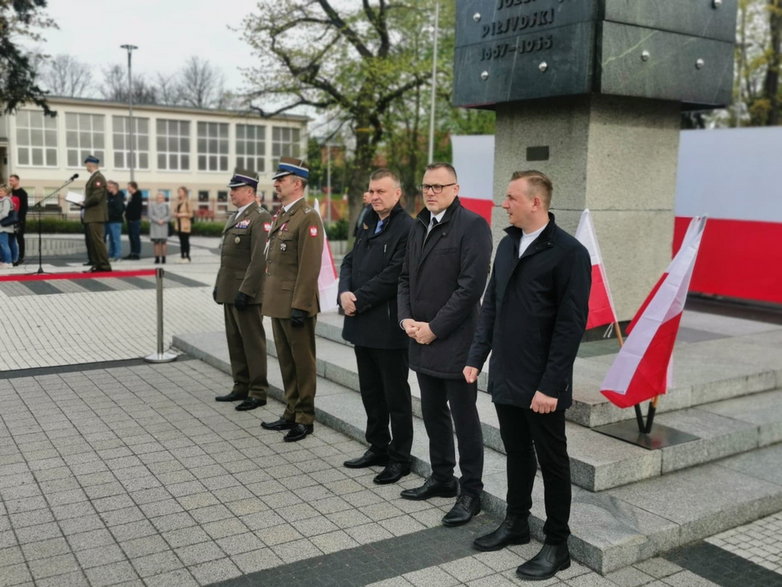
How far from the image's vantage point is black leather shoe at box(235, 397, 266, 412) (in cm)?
714

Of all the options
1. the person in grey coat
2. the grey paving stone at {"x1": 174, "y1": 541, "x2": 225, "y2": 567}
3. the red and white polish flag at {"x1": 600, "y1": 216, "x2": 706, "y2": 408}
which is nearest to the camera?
the grey paving stone at {"x1": 174, "y1": 541, "x2": 225, "y2": 567}

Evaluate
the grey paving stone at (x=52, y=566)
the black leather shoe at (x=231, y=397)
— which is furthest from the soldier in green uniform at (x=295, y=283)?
the grey paving stone at (x=52, y=566)

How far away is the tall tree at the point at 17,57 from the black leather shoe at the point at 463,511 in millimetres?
26596

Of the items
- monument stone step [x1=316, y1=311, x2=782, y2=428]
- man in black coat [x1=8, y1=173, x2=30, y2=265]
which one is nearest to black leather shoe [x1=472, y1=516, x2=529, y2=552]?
monument stone step [x1=316, y1=311, x2=782, y2=428]

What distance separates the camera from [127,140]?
218ft

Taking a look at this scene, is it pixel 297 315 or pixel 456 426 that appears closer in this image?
pixel 456 426

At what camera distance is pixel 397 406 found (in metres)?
5.34

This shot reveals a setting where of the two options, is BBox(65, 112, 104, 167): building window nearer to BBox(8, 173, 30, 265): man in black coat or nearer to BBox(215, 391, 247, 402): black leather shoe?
BBox(8, 173, 30, 265): man in black coat

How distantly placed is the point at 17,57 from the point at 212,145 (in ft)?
142

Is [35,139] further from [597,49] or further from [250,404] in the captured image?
[597,49]

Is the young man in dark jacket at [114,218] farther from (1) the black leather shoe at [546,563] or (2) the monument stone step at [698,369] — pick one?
(1) the black leather shoe at [546,563]

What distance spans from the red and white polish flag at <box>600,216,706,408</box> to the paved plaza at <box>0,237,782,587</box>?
0.99m

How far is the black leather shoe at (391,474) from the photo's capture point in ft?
17.5

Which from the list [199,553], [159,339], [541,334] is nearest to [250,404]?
[159,339]
